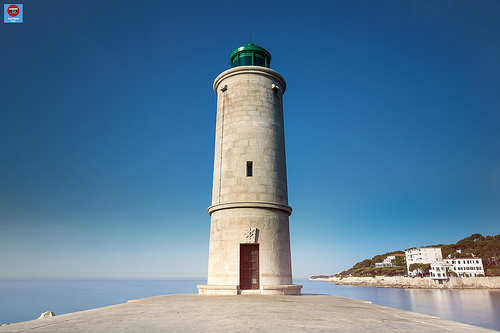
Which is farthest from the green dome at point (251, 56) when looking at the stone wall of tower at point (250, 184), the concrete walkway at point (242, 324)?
the concrete walkway at point (242, 324)

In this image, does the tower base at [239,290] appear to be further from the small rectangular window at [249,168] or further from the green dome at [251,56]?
the green dome at [251,56]

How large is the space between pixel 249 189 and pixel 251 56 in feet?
23.3

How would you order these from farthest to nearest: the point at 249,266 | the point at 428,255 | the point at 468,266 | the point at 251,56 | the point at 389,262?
the point at 389,262 → the point at 428,255 → the point at 468,266 → the point at 251,56 → the point at 249,266

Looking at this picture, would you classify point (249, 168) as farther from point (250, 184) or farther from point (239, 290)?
point (239, 290)

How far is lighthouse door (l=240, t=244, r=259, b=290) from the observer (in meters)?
12.3

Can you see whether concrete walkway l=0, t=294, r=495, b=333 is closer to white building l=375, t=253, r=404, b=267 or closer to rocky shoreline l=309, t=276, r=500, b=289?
rocky shoreline l=309, t=276, r=500, b=289

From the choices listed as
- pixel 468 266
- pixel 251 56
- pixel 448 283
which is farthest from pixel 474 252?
pixel 251 56

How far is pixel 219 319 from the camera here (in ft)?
19.4

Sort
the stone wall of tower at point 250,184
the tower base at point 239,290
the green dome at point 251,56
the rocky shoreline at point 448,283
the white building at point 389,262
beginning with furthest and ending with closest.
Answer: the white building at point 389,262 → the rocky shoreline at point 448,283 → the green dome at point 251,56 → the stone wall of tower at point 250,184 → the tower base at point 239,290

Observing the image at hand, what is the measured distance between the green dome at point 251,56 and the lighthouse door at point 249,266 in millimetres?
9042

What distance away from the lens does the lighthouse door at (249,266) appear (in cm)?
1235

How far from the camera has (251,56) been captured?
15969 mm

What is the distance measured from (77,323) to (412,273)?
122822 mm

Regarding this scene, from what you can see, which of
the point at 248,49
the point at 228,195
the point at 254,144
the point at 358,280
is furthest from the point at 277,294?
the point at 358,280
